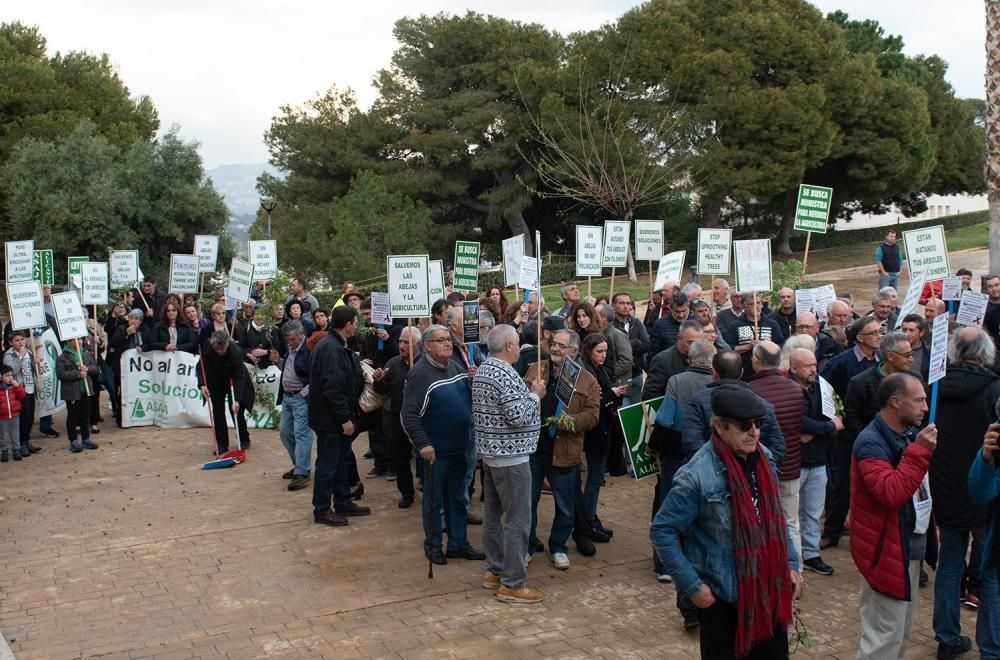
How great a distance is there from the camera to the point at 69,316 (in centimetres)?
1413

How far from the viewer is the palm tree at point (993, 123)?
693 inches

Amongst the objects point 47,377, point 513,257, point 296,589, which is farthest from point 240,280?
point 296,589

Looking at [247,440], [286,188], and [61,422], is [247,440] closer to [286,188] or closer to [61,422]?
Result: [61,422]

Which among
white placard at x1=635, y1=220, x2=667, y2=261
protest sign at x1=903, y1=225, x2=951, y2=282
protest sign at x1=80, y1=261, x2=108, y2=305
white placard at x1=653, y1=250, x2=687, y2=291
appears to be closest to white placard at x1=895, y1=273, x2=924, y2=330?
protest sign at x1=903, y1=225, x2=951, y2=282

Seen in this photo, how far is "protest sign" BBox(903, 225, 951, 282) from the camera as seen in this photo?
12547 mm

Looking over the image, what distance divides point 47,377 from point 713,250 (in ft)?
32.5

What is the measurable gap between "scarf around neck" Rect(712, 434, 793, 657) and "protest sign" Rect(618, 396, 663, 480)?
3.26 metres

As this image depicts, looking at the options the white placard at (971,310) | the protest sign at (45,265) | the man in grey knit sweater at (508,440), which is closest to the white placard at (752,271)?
the white placard at (971,310)

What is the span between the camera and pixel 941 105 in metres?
49.2

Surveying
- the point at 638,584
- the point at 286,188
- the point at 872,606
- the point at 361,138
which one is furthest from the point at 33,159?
the point at 872,606

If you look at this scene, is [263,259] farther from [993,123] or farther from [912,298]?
[993,123]

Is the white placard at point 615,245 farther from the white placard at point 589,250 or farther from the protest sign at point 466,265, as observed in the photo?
the protest sign at point 466,265

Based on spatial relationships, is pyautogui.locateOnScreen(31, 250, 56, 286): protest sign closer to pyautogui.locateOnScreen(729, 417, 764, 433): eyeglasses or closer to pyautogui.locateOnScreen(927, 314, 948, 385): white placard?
pyautogui.locateOnScreen(927, 314, 948, 385): white placard

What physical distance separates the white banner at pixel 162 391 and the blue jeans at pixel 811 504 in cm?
928
